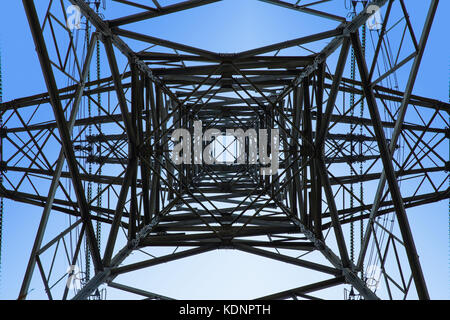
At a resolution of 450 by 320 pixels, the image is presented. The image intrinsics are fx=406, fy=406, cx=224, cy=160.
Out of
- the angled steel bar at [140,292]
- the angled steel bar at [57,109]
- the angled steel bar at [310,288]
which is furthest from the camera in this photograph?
the angled steel bar at [140,292]

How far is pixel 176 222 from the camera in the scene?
1484 centimetres

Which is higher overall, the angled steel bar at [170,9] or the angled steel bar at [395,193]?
the angled steel bar at [170,9]

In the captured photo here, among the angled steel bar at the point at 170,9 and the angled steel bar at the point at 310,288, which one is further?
the angled steel bar at the point at 170,9

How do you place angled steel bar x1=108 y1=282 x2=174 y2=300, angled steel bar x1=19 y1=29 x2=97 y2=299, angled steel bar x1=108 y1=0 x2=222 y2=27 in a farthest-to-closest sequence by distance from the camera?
angled steel bar x1=108 y1=282 x2=174 y2=300, angled steel bar x1=108 y1=0 x2=222 y2=27, angled steel bar x1=19 y1=29 x2=97 y2=299

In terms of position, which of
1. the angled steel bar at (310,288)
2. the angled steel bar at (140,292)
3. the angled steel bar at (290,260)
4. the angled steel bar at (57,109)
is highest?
the angled steel bar at (57,109)

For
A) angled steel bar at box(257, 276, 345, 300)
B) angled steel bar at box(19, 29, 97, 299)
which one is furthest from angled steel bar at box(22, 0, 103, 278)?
angled steel bar at box(257, 276, 345, 300)

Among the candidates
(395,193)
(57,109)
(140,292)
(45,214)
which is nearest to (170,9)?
A: (57,109)

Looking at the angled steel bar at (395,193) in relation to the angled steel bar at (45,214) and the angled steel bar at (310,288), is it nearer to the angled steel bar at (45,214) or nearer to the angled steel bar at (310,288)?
the angled steel bar at (310,288)

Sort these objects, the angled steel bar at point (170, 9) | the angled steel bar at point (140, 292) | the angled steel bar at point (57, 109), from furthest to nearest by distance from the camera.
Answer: the angled steel bar at point (140, 292)
the angled steel bar at point (170, 9)
the angled steel bar at point (57, 109)

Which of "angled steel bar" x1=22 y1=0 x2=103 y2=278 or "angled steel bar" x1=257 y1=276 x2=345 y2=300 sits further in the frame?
"angled steel bar" x1=257 y1=276 x2=345 y2=300

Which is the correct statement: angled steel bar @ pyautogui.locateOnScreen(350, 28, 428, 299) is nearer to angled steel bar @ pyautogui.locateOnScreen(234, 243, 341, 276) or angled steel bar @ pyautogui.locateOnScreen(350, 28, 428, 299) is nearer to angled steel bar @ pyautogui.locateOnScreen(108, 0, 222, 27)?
angled steel bar @ pyautogui.locateOnScreen(234, 243, 341, 276)

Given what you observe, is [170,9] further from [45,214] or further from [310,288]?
[310,288]

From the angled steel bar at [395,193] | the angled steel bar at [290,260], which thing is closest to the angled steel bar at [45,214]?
the angled steel bar at [290,260]

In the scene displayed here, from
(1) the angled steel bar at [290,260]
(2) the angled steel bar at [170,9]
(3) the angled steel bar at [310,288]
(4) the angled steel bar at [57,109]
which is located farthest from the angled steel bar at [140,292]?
(2) the angled steel bar at [170,9]
